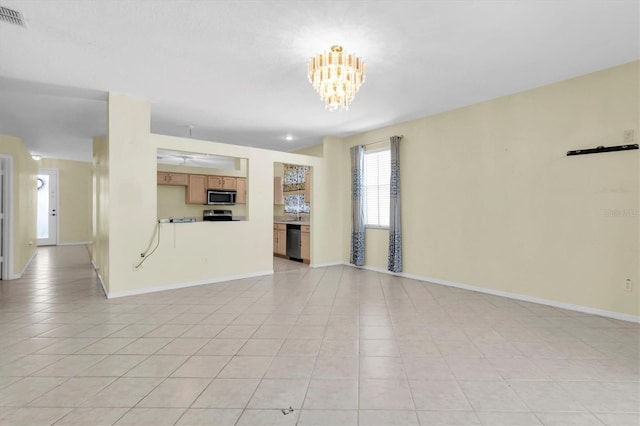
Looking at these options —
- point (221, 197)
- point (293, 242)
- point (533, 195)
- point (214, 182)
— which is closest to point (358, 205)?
point (293, 242)

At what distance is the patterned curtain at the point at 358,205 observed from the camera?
250 inches

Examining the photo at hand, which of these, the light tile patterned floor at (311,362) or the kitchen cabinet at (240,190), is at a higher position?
the kitchen cabinet at (240,190)

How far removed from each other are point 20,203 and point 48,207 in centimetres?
488

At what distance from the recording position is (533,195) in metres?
4.12

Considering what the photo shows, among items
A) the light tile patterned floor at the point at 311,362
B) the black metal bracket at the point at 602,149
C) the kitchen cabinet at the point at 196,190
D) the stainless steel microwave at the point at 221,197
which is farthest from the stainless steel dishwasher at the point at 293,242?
the black metal bracket at the point at 602,149

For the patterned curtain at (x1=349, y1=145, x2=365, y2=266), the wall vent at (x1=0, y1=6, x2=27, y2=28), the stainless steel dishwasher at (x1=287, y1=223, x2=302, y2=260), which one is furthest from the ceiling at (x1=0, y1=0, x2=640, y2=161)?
the stainless steel dishwasher at (x1=287, y1=223, x2=302, y2=260)

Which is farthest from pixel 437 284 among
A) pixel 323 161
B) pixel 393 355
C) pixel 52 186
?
pixel 52 186

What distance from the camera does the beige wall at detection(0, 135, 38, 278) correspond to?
554cm

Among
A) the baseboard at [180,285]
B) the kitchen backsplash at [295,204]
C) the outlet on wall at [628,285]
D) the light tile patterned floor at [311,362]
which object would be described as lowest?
the light tile patterned floor at [311,362]

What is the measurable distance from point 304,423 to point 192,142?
14.4 feet

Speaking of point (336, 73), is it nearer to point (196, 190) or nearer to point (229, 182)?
point (196, 190)

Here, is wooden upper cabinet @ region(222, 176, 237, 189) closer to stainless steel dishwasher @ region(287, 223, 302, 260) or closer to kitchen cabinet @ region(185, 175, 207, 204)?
kitchen cabinet @ region(185, 175, 207, 204)

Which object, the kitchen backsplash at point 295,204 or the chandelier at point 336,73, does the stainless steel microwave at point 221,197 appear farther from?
the chandelier at point 336,73

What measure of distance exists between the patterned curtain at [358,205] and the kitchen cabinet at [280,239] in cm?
212
